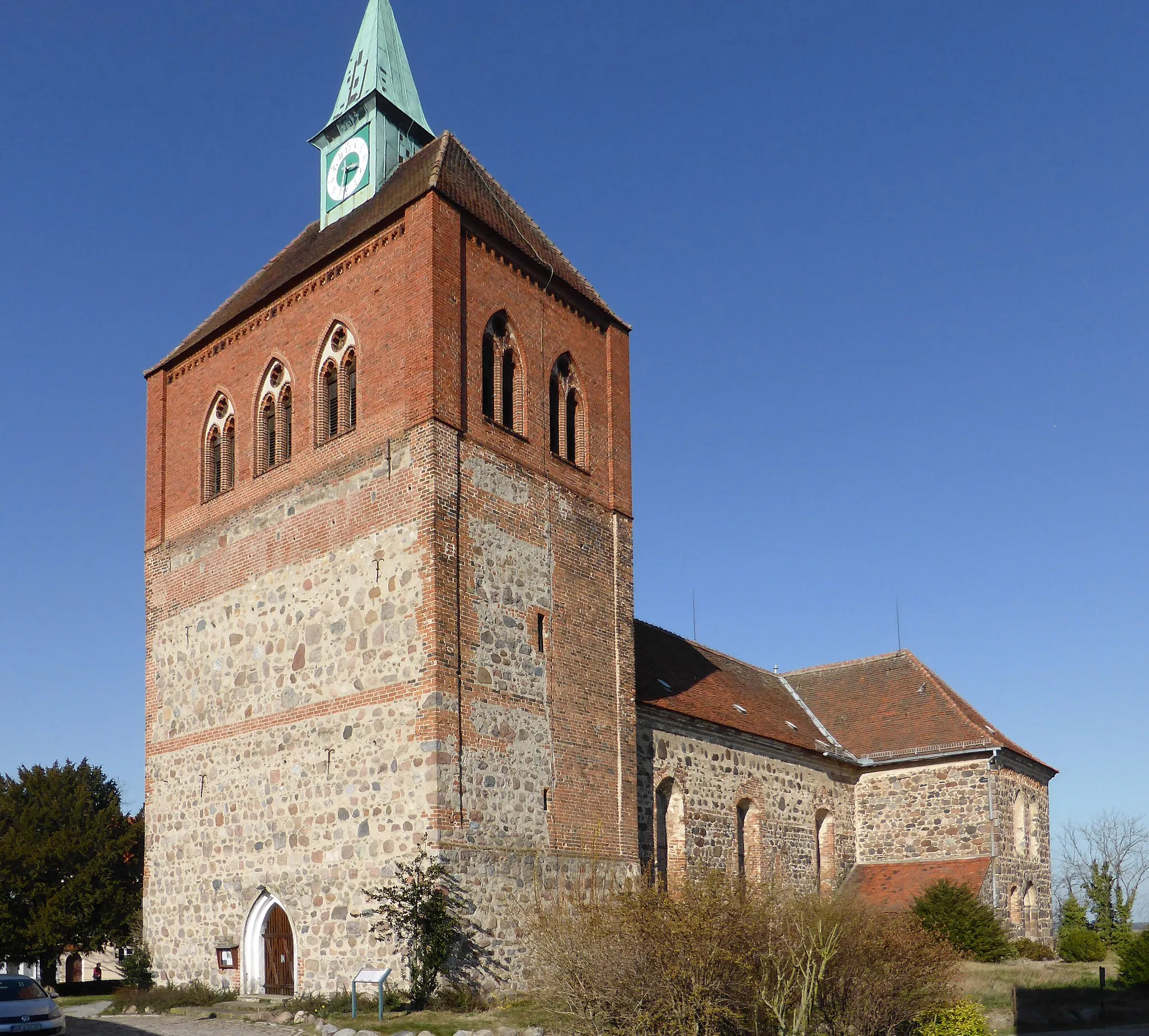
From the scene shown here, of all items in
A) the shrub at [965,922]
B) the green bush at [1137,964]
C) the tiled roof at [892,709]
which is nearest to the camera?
the green bush at [1137,964]

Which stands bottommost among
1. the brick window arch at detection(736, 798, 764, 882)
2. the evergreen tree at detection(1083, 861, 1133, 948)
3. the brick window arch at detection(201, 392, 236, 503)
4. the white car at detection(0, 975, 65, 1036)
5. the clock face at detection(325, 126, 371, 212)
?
the evergreen tree at detection(1083, 861, 1133, 948)

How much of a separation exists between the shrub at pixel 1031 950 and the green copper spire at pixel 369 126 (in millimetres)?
22635

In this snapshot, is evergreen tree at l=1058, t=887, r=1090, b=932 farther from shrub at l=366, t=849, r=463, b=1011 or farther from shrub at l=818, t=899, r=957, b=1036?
shrub at l=366, t=849, r=463, b=1011

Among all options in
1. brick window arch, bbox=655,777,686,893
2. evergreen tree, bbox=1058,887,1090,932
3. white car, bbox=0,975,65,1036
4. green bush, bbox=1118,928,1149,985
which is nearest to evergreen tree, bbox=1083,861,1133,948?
evergreen tree, bbox=1058,887,1090,932

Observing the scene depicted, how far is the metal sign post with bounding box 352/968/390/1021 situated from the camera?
16594mm

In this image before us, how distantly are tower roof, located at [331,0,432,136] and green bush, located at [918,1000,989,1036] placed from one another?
20.2 metres

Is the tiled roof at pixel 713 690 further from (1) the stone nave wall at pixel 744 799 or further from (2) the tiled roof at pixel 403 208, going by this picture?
(2) the tiled roof at pixel 403 208

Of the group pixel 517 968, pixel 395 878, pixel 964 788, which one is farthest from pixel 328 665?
pixel 964 788

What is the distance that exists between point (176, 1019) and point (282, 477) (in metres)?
9.55

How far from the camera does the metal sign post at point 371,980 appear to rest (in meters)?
16.6

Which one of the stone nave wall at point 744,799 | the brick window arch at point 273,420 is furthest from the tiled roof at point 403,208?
the stone nave wall at point 744,799

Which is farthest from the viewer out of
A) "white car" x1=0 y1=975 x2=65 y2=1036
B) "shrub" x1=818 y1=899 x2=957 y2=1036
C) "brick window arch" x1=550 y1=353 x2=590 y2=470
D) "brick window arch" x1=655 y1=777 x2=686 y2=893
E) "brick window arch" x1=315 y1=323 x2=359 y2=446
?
"brick window arch" x1=655 y1=777 x2=686 y2=893

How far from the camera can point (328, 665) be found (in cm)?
1992

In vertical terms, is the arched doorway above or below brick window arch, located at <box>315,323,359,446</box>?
below
